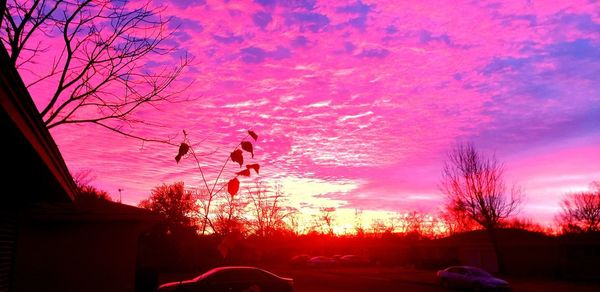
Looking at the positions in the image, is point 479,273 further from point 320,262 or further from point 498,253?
point 320,262

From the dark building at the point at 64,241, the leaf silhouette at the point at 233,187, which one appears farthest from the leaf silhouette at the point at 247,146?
the dark building at the point at 64,241

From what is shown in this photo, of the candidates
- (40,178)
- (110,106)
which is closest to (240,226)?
(40,178)

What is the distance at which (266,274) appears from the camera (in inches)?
655

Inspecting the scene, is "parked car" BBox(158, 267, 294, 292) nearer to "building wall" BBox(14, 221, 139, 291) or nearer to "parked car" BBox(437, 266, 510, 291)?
"building wall" BBox(14, 221, 139, 291)

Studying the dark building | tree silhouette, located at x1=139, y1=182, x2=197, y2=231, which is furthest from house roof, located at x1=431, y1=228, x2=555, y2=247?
the dark building

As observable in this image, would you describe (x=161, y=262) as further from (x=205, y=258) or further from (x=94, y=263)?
(x=94, y=263)

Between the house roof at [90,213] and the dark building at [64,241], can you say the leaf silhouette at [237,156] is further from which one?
the house roof at [90,213]

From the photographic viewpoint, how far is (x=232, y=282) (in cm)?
1584

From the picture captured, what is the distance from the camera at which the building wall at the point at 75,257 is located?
11.2 metres

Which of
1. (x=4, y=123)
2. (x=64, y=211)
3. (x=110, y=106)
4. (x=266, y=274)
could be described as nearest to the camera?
(x=4, y=123)

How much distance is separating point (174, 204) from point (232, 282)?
34741 millimetres

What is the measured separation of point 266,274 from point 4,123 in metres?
15.0

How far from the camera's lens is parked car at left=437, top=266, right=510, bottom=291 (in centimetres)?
2236

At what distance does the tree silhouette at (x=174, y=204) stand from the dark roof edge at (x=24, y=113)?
4351 centimetres
